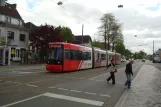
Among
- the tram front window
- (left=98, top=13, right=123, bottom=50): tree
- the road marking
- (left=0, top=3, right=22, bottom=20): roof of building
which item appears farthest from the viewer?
(left=98, top=13, right=123, bottom=50): tree

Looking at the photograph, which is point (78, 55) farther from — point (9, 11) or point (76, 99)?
point (9, 11)

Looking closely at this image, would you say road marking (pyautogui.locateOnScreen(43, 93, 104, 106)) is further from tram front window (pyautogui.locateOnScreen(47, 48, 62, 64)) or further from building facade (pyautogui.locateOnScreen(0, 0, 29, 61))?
building facade (pyautogui.locateOnScreen(0, 0, 29, 61))

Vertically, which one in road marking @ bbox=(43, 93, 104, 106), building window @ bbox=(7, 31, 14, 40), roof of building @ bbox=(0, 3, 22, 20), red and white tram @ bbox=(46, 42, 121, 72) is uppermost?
roof of building @ bbox=(0, 3, 22, 20)

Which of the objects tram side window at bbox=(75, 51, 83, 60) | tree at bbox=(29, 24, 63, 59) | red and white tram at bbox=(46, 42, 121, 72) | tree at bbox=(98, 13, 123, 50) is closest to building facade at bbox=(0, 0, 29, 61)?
tree at bbox=(29, 24, 63, 59)

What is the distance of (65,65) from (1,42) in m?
16.5

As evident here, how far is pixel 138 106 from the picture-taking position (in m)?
8.91

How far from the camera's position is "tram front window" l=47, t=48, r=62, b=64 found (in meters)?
23.4

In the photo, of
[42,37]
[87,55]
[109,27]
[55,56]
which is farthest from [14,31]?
[109,27]

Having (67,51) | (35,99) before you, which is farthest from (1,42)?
(35,99)

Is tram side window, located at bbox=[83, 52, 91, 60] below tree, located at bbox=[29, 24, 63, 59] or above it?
below

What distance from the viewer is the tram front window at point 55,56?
23391 mm

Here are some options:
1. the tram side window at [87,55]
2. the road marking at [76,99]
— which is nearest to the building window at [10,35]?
the tram side window at [87,55]

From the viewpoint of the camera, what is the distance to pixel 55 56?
23500mm

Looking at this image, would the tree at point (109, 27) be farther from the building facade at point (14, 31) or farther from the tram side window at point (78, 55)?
the tram side window at point (78, 55)
